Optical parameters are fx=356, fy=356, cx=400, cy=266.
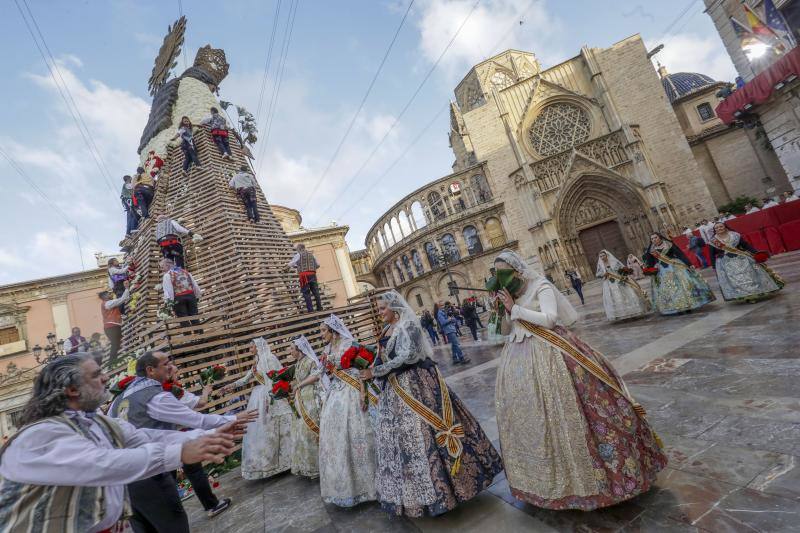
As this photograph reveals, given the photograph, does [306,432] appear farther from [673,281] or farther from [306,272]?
[673,281]

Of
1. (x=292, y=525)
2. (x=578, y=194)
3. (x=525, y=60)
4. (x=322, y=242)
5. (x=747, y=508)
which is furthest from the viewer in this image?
(x=525, y=60)

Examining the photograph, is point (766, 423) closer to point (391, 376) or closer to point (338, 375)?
point (391, 376)

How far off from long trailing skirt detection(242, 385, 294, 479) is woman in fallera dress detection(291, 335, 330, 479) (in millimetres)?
312

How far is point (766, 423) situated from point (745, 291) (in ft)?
17.5

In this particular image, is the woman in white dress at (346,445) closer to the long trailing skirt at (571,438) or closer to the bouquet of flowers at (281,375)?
the bouquet of flowers at (281,375)

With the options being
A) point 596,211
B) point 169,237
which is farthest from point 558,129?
point 169,237

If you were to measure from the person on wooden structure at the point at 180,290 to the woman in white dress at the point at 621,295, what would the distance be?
897cm

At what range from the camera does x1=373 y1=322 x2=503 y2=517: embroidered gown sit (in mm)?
2594

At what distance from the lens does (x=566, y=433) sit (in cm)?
222

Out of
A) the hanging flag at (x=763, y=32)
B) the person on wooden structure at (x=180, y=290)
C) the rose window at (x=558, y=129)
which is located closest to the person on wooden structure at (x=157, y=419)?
the person on wooden structure at (x=180, y=290)

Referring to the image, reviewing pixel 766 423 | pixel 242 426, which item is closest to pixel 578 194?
pixel 766 423

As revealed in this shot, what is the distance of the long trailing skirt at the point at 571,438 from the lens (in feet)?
7.00

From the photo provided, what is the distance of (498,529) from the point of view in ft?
7.61

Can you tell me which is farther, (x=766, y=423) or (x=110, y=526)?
(x=766, y=423)
